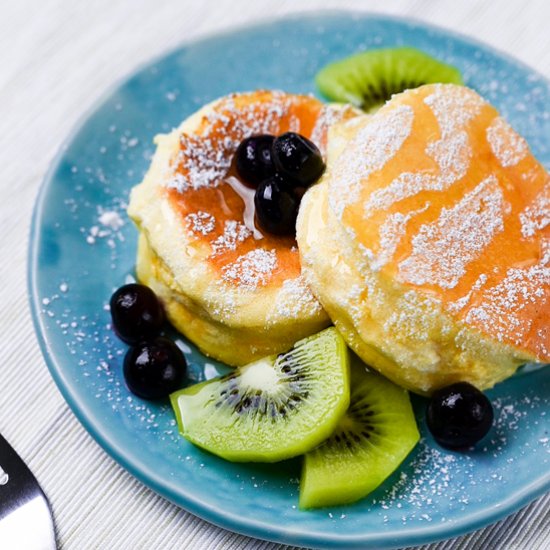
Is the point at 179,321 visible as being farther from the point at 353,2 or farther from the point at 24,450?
the point at 353,2

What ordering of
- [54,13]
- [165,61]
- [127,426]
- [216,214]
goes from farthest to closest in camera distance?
[54,13] < [165,61] < [216,214] < [127,426]

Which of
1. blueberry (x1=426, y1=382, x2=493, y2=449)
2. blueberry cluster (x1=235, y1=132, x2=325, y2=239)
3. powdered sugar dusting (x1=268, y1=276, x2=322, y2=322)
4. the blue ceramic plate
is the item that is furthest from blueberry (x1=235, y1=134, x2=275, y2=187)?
blueberry (x1=426, y1=382, x2=493, y2=449)

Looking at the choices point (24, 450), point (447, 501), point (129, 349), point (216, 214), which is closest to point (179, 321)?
point (129, 349)

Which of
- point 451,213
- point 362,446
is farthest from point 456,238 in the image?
point 362,446

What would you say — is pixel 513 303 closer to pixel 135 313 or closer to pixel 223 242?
pixel 223 242

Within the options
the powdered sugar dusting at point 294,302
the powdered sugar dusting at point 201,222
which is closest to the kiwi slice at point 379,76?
the powdered sugar dusting at point 201,222

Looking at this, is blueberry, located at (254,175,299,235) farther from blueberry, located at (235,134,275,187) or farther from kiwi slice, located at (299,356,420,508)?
kiwi slice, located at (299,356,420,508)

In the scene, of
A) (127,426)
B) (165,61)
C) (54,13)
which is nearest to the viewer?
(127,426)
